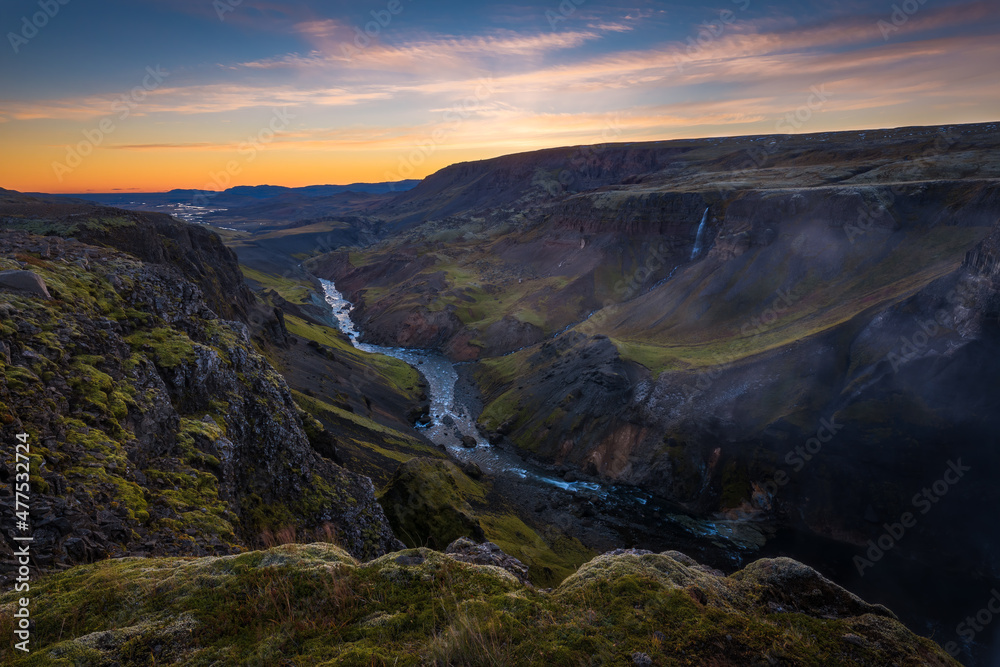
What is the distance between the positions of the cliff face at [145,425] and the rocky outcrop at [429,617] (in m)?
2.38

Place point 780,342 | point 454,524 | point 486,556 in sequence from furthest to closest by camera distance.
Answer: point 780,342 → point 454,524 → point 486,556

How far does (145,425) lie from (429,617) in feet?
36.8

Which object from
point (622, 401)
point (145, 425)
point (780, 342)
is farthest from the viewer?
point (622, 401)

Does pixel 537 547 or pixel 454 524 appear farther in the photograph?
pixel 537 547

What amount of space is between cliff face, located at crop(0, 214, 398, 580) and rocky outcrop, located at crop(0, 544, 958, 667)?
2.38 m

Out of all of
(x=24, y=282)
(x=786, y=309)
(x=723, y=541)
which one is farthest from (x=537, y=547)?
(x=786, y=309)

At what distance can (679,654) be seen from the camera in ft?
26.6

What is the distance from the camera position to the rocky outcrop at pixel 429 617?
7.64 metres

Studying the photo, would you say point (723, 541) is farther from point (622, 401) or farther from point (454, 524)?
point (454, 524)

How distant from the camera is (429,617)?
27.8 feet

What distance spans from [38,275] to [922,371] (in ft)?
184

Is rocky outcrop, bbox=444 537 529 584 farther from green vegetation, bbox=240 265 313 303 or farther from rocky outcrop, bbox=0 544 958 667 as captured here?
green vegetation, bbox=240 265 313 303

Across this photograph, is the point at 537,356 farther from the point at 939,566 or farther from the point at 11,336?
the point at 11,336

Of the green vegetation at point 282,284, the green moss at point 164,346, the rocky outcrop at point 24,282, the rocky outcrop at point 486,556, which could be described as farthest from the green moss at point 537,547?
the green vegetation at point 282,284
